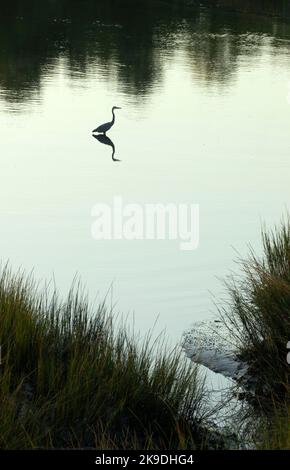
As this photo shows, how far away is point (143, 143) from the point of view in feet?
53.3

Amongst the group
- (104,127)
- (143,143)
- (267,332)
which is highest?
(104,127)

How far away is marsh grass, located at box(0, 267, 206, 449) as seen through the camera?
5371mm

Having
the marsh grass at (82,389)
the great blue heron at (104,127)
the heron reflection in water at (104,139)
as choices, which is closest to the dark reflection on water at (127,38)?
the heron reflection in water at (104,139)

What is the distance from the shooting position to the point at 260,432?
5.57m

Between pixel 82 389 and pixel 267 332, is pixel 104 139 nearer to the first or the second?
pixel 267 332

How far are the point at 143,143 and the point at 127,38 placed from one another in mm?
10688

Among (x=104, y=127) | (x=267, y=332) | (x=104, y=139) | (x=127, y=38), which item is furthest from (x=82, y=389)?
(x=127, y=38)

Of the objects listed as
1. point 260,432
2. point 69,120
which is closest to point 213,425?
point 260,432

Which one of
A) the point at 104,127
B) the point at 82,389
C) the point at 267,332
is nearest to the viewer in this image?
the point at 82,389

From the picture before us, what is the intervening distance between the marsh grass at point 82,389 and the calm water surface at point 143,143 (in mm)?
1459

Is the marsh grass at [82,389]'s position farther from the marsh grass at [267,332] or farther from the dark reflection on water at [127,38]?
the dark reflection on water at [127,38]

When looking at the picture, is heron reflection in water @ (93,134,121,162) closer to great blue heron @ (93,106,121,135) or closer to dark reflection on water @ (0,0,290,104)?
great blue heron @ (93,106,121,135)
